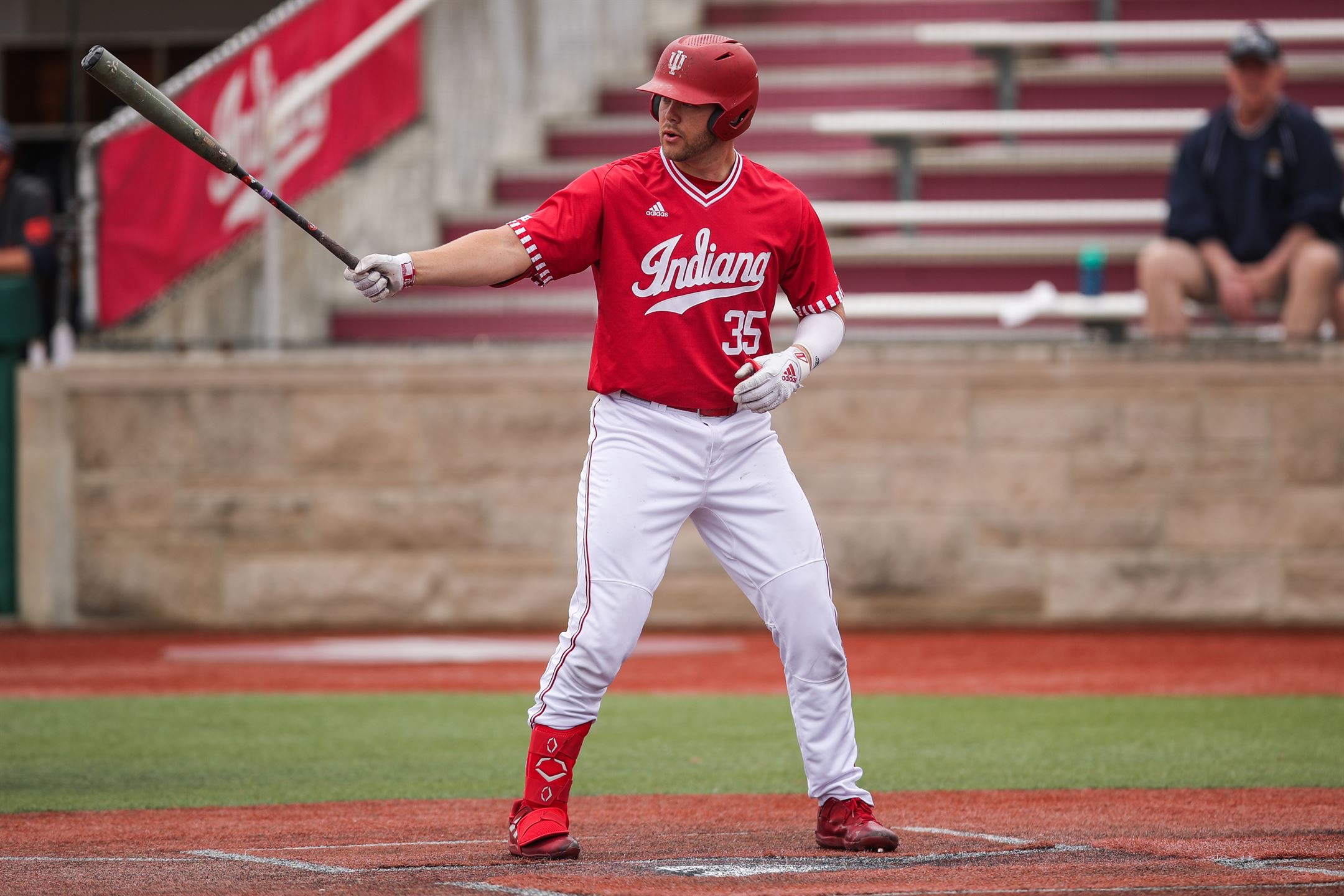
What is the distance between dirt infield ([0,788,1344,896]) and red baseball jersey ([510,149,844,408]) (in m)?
1.21

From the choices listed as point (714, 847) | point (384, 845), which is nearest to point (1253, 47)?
Result: point (714, 847)

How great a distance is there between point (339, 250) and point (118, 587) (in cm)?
654

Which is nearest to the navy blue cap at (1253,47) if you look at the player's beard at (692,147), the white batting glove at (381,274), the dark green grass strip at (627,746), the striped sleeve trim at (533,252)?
the dark green grass strip at (627,746)

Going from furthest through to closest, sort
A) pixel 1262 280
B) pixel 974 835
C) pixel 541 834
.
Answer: pixel 1262 280
pixel 974 835
pixel 541 834

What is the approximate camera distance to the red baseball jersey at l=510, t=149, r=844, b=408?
4867 millimetres

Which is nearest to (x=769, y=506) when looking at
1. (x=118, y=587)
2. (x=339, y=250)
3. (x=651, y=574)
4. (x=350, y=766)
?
Answer: (x=651, y=574)

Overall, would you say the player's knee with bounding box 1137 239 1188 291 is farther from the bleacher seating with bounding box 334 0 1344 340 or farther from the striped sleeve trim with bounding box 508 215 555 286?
the striped sleeve trim with bounding box 508 215 555 286

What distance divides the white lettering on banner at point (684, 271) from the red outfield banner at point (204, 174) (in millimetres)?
6101

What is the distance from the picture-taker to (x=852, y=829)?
480cm

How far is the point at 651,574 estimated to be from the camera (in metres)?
4.86

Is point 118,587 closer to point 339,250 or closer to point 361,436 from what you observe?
point 361,436

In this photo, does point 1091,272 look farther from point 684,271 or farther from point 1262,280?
point 684,271

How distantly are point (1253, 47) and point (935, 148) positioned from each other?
→ 387 centimetres

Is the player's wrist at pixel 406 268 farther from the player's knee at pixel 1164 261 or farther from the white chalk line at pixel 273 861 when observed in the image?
the player's knee at pixel 1164 261
